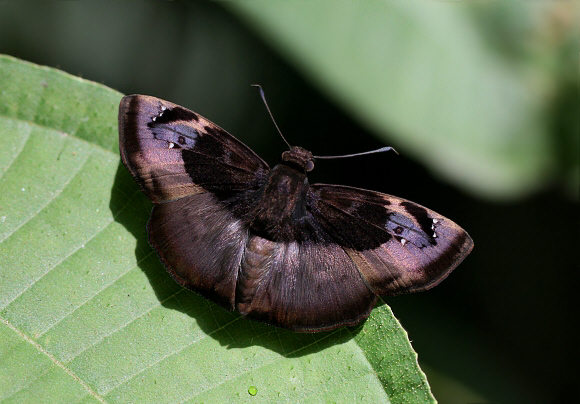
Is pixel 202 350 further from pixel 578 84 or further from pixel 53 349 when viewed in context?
pixel 578 84

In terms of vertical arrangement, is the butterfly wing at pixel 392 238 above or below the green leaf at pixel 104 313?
above

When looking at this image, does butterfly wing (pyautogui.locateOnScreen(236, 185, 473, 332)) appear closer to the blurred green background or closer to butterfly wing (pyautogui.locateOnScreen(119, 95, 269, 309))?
butterfly wing (pyautogui.locateOnScreen(119, 95, 269, 309))

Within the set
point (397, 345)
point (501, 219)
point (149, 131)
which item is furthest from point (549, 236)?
point (149, 131)

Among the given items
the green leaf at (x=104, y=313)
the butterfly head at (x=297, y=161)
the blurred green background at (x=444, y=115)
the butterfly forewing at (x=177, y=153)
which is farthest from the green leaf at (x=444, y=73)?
the green leaf at (x=104, y=313)

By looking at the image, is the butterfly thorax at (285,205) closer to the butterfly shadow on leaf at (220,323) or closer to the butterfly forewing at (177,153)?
the butterfly forewing at (177,153)

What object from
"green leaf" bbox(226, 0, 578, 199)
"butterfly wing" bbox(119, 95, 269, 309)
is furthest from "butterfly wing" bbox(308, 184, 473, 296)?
"green leaf" bbox(226, 0, 578, 199)
